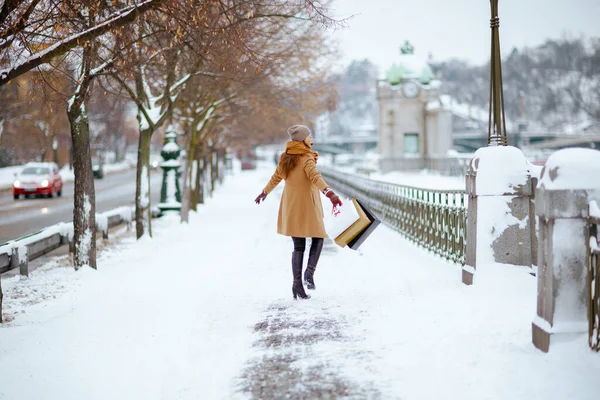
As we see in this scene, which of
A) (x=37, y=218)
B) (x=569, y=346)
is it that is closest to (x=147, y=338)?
(x=569, y=346)

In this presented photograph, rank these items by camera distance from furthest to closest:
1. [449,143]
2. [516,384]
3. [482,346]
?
1. [449,143]
2. [482,346]
3. [516,384]

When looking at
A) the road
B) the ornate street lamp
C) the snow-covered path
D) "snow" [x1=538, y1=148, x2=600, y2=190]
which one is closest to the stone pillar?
the road

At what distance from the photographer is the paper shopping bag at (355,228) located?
769cm

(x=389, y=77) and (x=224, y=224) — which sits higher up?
(x=389, y=77)

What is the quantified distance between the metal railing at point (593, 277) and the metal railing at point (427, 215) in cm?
423

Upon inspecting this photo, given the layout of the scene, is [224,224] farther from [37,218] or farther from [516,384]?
[516,384]

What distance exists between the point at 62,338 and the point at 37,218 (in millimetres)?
16575

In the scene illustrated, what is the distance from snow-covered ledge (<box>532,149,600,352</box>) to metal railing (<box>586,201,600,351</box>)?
0.29ft

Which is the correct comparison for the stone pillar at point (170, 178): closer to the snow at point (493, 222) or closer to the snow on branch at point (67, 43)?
the snow on branch at point (67, 43)

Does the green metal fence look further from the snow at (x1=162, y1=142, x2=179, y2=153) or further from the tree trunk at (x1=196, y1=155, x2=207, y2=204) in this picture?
the tree trunk at (x1=196, y1=155, x2=207, y2=204)

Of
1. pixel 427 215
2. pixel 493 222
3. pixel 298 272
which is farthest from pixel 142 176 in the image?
pixel 493 222

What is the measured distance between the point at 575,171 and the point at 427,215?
258 inches

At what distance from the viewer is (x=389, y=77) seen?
182 ft

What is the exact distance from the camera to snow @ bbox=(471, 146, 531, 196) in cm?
741
